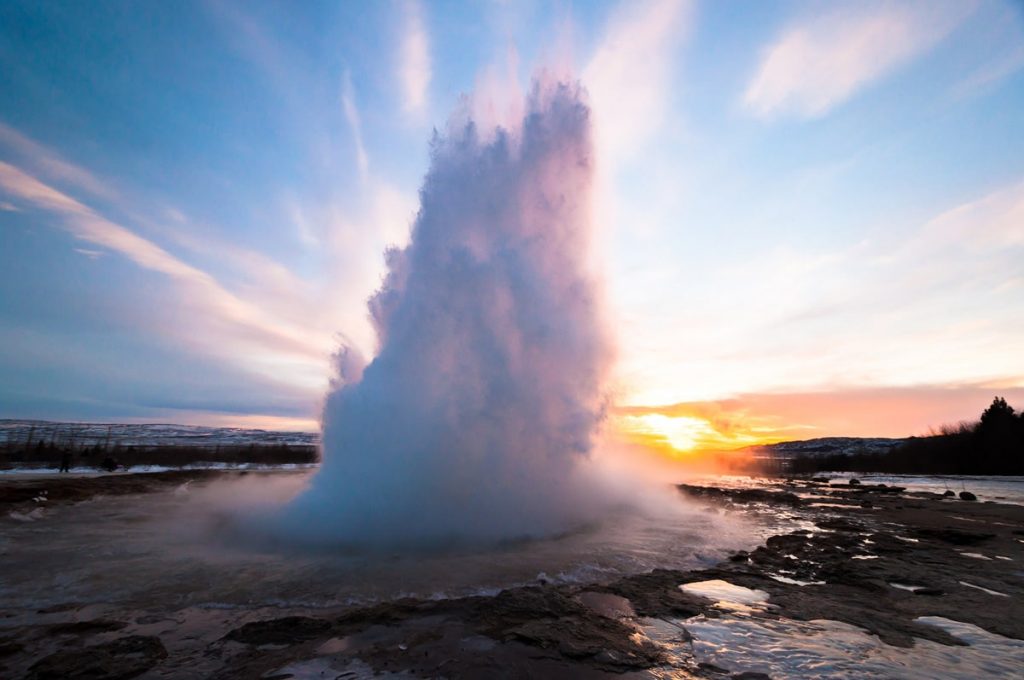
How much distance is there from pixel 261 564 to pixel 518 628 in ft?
20.7

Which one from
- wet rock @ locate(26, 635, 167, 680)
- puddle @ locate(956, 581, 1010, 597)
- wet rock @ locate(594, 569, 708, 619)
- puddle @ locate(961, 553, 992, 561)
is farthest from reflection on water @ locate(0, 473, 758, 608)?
puddle @ locate(961, 553, 992, 561)

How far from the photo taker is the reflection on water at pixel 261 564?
24.6ft

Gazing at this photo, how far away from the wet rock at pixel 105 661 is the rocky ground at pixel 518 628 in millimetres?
21

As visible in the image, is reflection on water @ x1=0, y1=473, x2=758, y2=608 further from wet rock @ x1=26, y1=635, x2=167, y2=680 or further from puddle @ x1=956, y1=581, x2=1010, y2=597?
puddle @ x1=956, y1=581, x2=1010, y2=597

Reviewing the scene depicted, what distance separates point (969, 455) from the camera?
196 ft

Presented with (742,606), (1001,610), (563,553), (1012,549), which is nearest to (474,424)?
(563,553)

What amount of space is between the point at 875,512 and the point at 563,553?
20675 mm

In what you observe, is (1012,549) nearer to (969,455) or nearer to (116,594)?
(116,594)

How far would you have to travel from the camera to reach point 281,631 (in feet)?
19.6

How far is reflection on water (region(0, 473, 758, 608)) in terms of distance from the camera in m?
7.51

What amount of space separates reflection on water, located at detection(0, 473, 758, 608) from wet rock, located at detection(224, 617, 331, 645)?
0.82 metres

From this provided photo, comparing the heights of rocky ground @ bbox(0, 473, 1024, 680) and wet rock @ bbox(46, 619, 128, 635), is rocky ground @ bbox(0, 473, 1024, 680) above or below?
above

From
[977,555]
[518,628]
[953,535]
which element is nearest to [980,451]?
[953,535]

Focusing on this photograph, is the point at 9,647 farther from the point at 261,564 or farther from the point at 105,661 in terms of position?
the point at 261,564
